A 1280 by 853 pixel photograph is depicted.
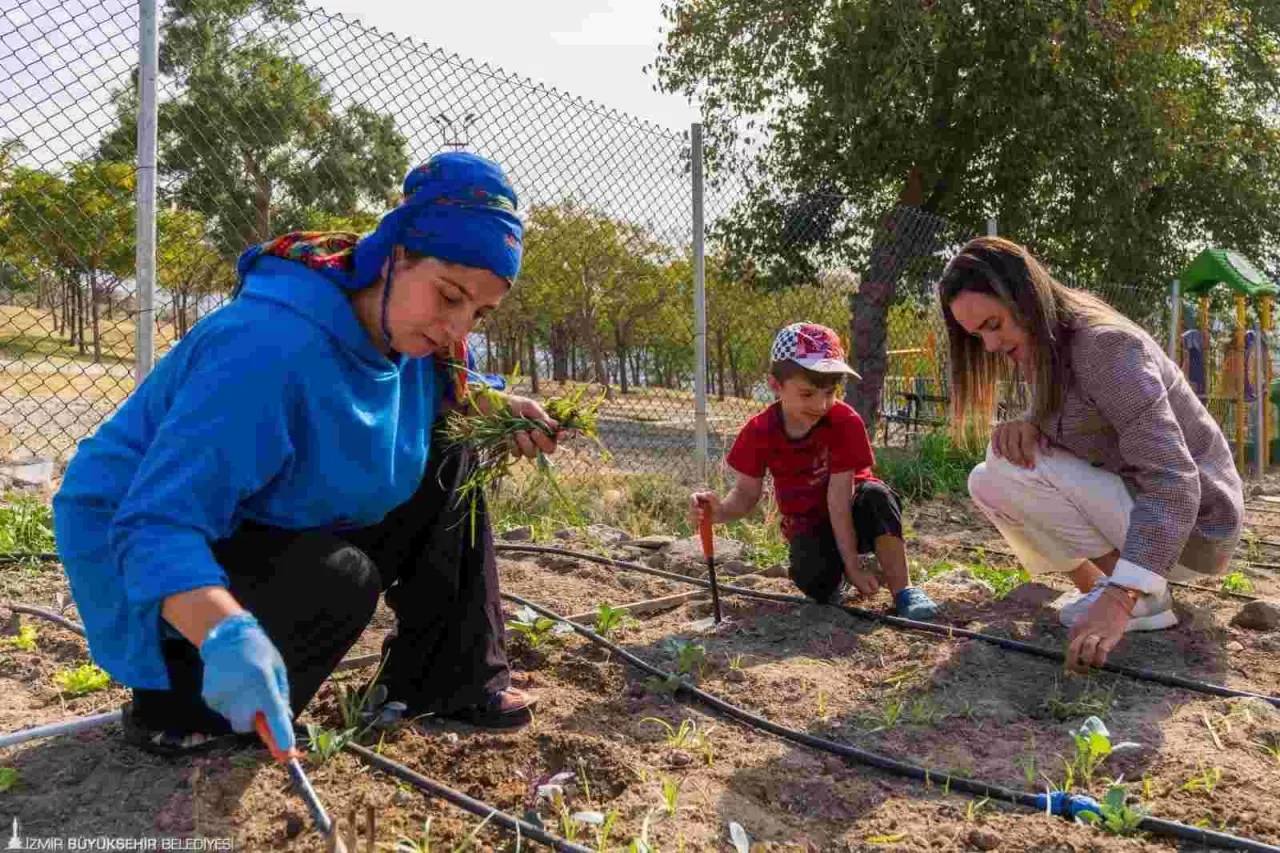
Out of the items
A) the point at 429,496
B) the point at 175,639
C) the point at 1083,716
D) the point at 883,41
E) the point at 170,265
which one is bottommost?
the point at 1083,716

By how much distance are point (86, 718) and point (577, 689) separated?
106 cm

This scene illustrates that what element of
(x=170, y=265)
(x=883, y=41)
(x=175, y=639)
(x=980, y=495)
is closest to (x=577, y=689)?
(x=175, y=639)

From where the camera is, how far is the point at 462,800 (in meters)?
1.78

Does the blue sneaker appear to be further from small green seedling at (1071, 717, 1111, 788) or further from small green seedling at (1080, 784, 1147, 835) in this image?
small green seedling at (1080, 784, 1147, 835)

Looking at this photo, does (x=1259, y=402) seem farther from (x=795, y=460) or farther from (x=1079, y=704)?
(x=1079, y=704)

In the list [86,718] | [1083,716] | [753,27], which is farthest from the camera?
[753,27]

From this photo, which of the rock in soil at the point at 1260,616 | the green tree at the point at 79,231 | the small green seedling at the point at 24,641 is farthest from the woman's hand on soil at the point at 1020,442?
the green tree at the point at 79,231

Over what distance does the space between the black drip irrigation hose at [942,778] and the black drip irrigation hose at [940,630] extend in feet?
2.71

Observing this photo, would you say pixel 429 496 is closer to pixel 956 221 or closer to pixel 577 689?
pixel 577 689

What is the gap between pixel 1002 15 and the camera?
32.9ft

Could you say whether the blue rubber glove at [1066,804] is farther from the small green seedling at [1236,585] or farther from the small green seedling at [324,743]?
the small green seedling at [1236,585]

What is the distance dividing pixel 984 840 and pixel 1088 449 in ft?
5.52

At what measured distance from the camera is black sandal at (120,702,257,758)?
1910 mm

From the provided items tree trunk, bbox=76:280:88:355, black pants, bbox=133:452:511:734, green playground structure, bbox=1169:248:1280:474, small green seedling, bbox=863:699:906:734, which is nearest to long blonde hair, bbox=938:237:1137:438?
small green seedling, bbox=863:699:906:734
